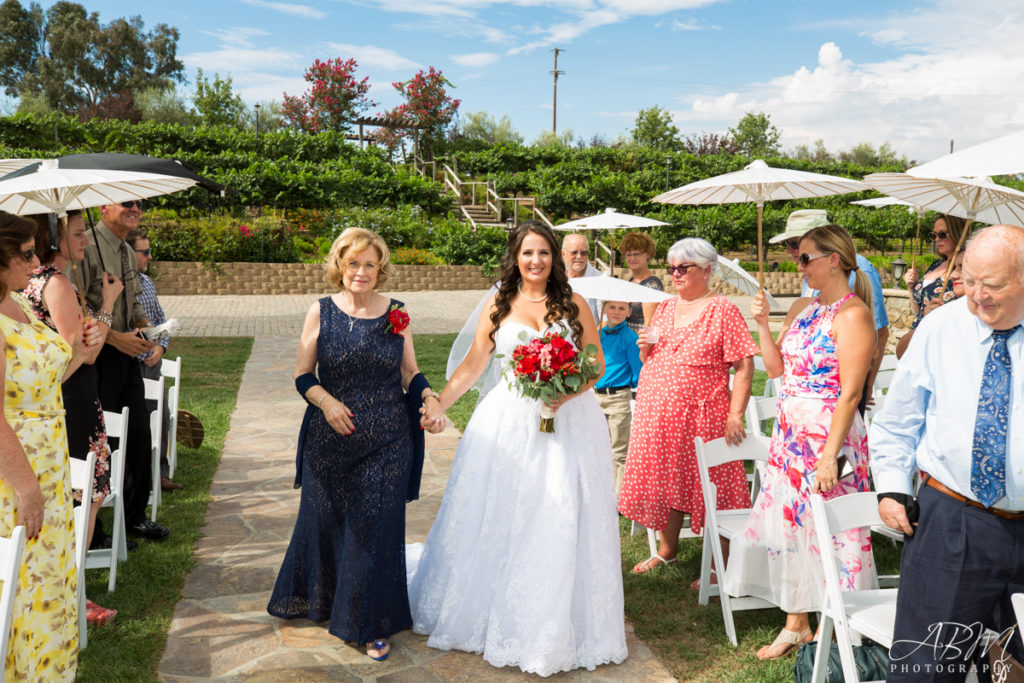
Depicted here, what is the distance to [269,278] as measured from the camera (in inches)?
882

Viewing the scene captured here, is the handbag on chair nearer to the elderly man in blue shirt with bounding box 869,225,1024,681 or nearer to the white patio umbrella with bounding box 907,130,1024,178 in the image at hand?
the elderly man in blue shirt with bounding box 869,225,1024,681

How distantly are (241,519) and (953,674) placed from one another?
470cm

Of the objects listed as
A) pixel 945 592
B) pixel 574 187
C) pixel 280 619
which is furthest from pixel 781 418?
pixel 574 187

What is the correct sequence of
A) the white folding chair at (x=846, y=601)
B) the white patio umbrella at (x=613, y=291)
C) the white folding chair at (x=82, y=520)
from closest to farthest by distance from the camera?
the white folding chair at (x=846, y=601), the white folding chair at (x=82, y=520), the white patio umbrella at (x=613, y=291)

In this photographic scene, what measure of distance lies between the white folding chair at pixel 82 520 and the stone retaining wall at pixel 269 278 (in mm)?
18233

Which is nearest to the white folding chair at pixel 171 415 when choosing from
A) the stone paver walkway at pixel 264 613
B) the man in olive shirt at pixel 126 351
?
the stone paver walkway at pixel 264 613

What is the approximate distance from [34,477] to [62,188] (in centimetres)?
193

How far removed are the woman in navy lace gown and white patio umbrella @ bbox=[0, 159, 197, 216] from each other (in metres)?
1.30

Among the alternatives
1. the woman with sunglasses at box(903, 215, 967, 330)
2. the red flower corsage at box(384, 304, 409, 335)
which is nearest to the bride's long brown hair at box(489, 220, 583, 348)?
the red flower corsage at box(384, 304, 409, 335)

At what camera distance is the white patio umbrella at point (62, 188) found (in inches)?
144

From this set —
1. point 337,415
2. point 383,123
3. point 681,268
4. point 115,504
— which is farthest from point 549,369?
point 383,123

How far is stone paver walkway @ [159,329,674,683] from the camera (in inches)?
140

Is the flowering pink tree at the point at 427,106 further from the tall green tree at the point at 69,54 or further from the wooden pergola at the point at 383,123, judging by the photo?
the tall green tree at the point at 69,54

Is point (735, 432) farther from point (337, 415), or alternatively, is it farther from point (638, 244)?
point (638, 244)
